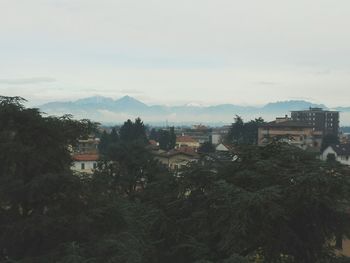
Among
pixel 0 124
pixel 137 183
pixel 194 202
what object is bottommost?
pixel 137 183

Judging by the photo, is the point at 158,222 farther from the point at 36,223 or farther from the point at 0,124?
the point at 0,124

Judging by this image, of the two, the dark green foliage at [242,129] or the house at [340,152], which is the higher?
the dark green foliage at [242,129]

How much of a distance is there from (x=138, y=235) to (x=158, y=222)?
0.65 meters

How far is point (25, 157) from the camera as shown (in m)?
12.6

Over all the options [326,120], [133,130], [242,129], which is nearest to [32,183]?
[133,130]

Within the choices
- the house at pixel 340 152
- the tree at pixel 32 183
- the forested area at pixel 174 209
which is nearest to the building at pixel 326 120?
the house at pixel 340 152

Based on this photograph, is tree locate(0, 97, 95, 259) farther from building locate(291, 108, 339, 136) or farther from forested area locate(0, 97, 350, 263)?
building locate(291, 108, 339, 136)

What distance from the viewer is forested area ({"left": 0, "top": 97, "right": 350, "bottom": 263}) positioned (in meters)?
11.5

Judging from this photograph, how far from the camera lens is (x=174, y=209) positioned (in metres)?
13.9

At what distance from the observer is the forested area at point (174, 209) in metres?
11.5

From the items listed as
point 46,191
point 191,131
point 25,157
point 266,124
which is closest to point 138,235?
point 46,191

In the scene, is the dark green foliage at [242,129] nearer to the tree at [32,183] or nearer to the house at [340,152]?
the house at [340,152]

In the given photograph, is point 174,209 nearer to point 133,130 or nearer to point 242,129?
point 133,130

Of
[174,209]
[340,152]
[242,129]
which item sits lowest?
[340,152]
